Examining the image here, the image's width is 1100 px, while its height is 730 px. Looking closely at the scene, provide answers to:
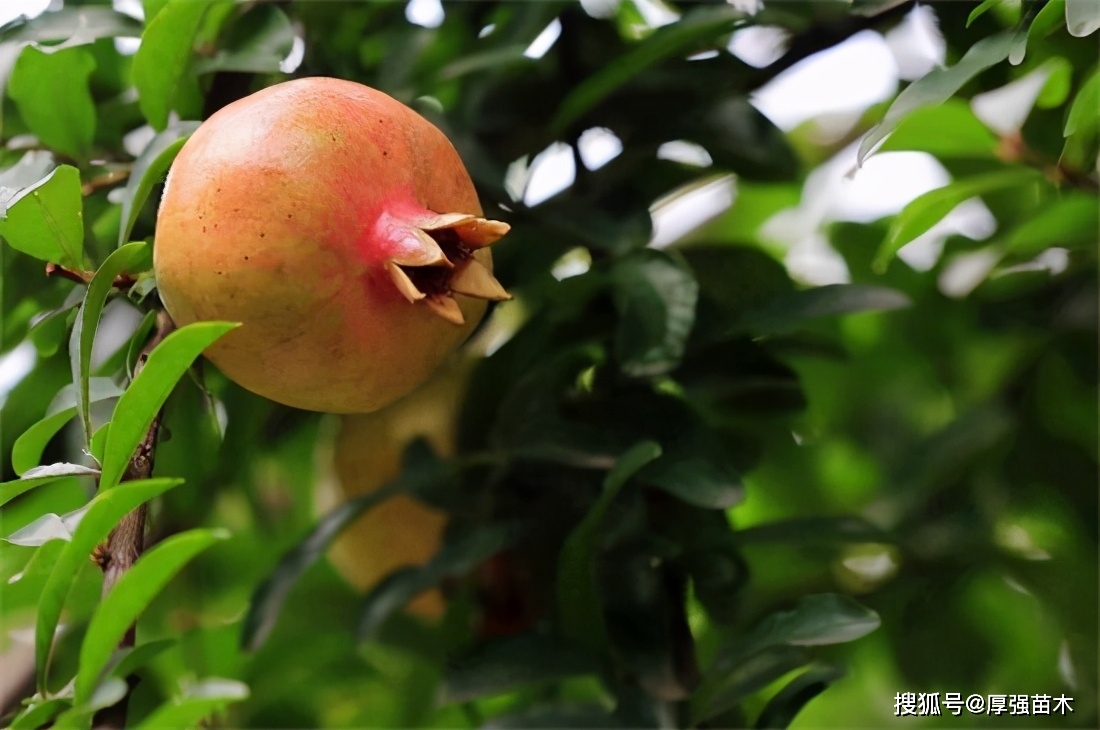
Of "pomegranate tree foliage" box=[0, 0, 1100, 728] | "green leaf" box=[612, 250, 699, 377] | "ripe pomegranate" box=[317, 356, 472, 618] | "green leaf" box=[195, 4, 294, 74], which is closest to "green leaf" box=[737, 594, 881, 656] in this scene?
"pomegranate tree foliage" box=[0, 0, 1100, 728]

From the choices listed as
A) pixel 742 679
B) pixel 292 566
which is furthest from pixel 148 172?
pixel 742 679

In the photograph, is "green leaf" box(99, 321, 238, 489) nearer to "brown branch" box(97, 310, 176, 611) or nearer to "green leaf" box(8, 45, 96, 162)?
"brown branch" box(97, 310, 176, 611)

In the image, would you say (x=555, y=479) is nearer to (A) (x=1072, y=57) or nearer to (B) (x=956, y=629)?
(B) (x=956, y=629)

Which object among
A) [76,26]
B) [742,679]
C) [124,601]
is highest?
[76,26]

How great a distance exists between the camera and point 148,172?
1.27ft

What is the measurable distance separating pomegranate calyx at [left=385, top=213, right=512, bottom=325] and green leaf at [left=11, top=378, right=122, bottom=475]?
0.13 m

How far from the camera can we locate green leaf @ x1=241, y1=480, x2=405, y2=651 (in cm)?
55

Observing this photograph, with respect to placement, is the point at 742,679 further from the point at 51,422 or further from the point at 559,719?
the point at 51,422

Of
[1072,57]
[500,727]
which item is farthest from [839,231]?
[500,727]

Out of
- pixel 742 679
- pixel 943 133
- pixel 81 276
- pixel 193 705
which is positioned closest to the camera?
pixel 193 705

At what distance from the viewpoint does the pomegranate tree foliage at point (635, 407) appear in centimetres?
48

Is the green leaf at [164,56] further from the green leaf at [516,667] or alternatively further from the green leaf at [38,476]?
the green leaf at [516,667]

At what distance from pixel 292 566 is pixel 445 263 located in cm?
28

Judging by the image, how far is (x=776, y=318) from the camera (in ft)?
1.72
